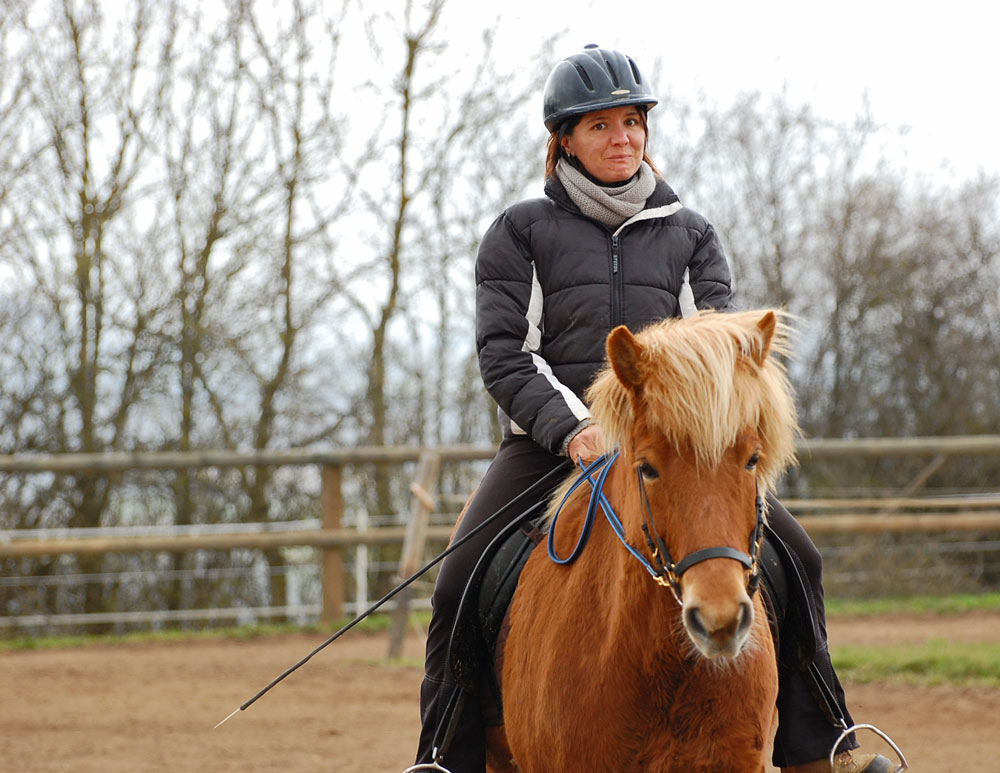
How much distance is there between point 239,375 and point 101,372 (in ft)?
5.76

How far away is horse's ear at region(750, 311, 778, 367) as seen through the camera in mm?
2705

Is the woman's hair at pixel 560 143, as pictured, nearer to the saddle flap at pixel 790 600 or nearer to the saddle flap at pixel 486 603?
the saddle flap at pixel 486 603

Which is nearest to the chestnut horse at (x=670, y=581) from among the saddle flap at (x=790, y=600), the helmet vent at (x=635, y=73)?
the saddle flap at (x=790, y=600)

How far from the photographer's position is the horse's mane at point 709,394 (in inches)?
98.3

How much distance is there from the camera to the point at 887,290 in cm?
1753

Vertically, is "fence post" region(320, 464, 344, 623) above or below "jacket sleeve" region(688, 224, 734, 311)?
below

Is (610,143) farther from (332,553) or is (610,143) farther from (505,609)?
(332,553)

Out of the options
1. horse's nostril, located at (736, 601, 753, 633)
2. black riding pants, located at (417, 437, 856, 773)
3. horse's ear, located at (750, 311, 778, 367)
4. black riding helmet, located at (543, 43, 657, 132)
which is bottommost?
black riding pants, located at (417, 437, 856, 773)

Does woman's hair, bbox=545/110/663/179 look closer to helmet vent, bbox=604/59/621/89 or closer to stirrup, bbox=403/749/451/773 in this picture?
helmet vent, bbox=604/59/621/89

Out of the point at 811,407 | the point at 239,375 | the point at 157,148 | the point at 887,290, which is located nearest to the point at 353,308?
the point at 239,375

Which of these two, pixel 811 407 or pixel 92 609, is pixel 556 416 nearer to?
pixel 92 609

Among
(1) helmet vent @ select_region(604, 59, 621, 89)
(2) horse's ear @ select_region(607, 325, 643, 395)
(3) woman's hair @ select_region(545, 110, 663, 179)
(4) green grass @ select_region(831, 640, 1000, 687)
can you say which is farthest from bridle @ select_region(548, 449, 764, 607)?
(4) green grass @ select_region(831, 640, 1000, 687)

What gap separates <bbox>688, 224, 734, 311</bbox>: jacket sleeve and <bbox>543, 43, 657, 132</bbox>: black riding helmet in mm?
523

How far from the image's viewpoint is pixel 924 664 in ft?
26.2
